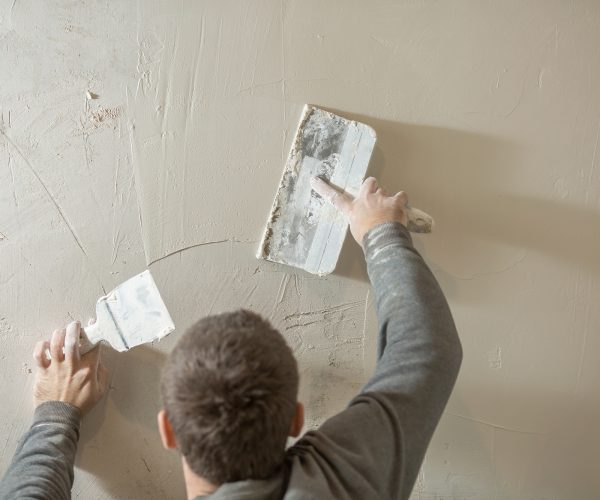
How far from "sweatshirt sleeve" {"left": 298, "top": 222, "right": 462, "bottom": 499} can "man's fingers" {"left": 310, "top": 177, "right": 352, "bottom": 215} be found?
0.16m

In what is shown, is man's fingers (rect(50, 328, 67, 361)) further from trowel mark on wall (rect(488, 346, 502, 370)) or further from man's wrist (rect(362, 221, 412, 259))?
trowel mark on wall (rect(488, 346, 502, 370))

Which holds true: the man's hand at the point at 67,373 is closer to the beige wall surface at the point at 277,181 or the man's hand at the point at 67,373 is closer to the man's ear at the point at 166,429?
the beige wall surface at the point at 277,181

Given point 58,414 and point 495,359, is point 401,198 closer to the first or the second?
point 495,359

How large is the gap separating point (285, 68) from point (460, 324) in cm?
73

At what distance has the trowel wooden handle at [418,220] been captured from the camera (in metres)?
1.11

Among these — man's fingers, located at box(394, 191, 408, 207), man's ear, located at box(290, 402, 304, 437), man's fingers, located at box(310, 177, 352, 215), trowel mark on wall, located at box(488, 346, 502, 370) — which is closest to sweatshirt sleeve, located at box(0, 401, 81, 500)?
man's ear, located at box(290, 402, 304, 437)

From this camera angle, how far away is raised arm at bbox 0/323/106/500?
38.2 inches

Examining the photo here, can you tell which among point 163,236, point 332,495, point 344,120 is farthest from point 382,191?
point 332,495

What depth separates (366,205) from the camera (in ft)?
3.55

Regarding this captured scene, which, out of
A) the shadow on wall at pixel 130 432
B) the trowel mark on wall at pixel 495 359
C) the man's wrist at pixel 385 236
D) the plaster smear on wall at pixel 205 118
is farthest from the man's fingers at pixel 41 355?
the trowel mark on wall at pixel 495 359

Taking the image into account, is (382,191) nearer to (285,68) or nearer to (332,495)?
(285,68)

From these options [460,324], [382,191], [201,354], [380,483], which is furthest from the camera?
[460,324]

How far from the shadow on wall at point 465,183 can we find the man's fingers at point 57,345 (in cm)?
80

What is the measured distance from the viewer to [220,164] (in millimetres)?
1169
